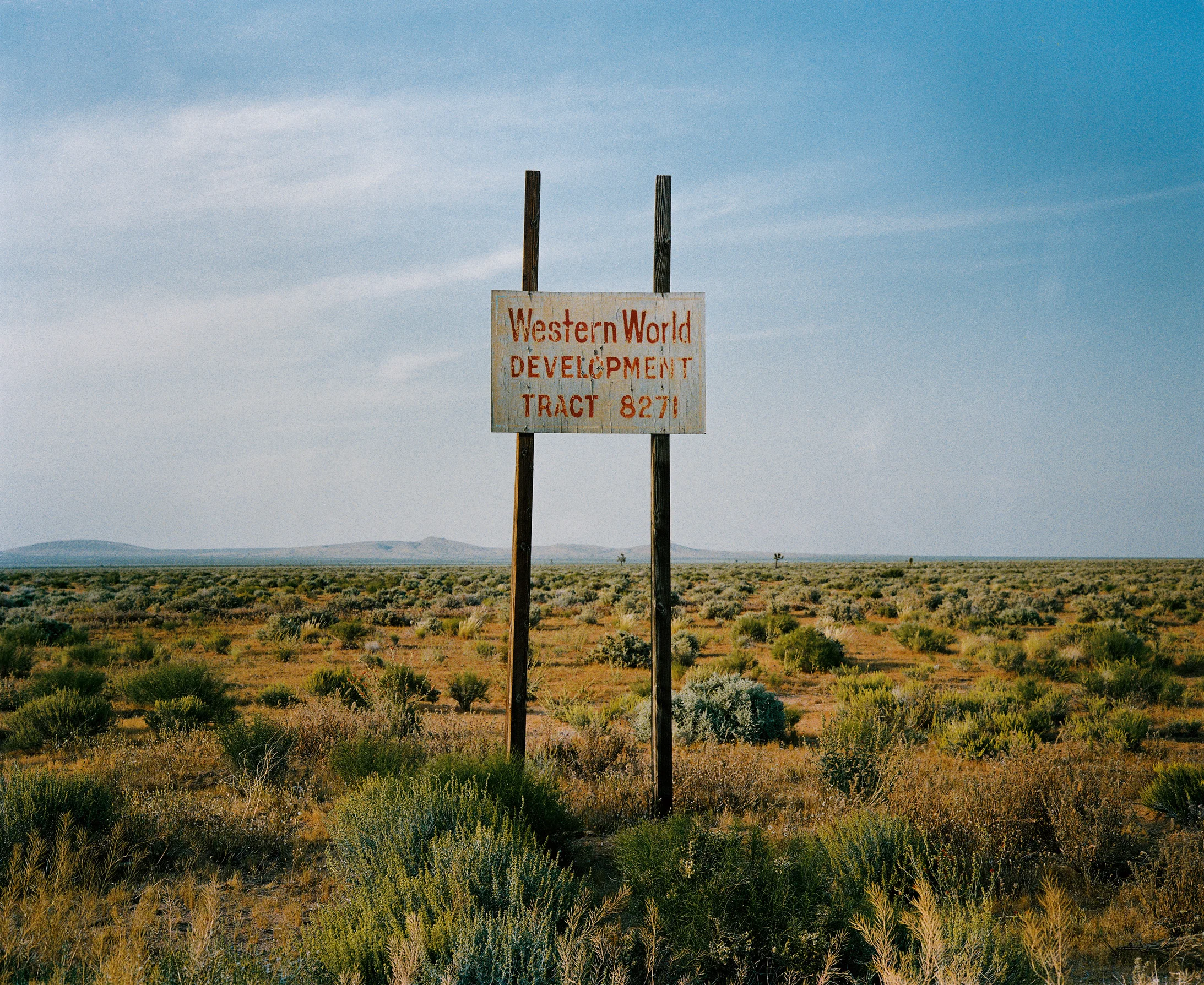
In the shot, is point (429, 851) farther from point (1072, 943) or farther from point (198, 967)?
point (1072, 943)

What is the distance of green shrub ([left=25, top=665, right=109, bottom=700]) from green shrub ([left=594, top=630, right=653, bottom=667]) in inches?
389

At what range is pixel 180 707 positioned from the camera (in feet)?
34.2

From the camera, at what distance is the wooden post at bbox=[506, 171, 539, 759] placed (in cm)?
639

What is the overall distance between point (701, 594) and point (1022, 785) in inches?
1209

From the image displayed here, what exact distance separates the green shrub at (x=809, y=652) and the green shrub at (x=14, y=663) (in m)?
16.2

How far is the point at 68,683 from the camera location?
12047 mm

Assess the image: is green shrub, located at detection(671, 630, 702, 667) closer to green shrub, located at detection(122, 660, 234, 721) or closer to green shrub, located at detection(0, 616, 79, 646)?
green shrub, located at detection(122, 660, 234, 721)

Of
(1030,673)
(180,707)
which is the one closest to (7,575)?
(180,707)

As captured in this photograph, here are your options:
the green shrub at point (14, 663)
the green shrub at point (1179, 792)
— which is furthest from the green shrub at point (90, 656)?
the green shrub at point (1179, 792)

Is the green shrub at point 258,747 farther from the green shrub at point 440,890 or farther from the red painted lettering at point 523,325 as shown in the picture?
the red painted lettering at point 523,325

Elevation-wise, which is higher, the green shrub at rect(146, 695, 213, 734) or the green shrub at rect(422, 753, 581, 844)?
the green shrub at rect(422, 753, 581, 844)

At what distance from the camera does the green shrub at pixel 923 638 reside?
1986 centimetres

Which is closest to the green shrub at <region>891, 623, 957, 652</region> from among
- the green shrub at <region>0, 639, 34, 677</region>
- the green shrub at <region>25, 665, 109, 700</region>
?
the green shrub at <region>25, 665, 109, 700</region>

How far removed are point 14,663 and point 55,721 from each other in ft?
23.2
